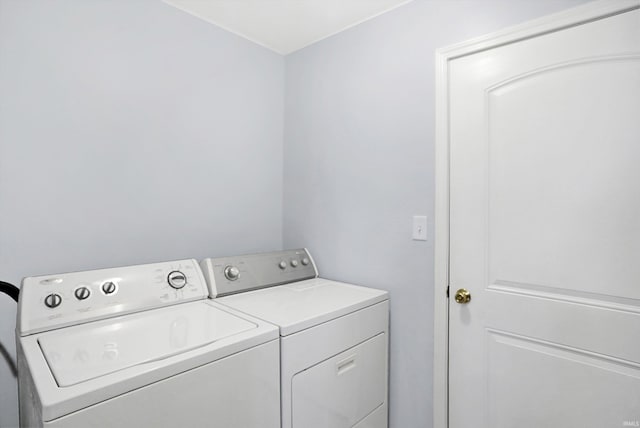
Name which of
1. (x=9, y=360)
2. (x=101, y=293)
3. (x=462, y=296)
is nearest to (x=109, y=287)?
(x=101, y=293)

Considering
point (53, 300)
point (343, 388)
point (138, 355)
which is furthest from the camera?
point (343, 388)

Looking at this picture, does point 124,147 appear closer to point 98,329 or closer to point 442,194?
point 98,329

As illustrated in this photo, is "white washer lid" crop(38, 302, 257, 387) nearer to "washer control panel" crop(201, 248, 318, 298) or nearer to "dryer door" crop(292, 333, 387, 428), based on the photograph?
"washer control panel" crop(201, 248, 318, 298)

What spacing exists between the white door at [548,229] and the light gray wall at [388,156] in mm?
139

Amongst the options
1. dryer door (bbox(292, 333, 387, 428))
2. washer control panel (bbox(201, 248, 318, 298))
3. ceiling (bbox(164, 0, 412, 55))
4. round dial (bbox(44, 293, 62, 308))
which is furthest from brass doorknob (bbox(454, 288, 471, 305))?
round dial (bbox(44, 293, 62, 308))

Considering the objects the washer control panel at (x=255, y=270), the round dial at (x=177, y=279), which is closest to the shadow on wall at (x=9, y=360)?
the round dial at (x=177, y=279)

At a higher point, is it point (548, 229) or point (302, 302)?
point (548, 229)

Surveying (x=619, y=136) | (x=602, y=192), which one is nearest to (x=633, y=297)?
(x=602, y=192)

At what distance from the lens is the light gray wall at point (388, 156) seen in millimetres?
1575

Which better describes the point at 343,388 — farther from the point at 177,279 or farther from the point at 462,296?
the point at 177,279

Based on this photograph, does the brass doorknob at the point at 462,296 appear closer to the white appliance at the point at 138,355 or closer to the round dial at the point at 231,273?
the white appliance at the point at 138,355

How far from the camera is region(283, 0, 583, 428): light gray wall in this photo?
158cm

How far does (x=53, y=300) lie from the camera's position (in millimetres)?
1202

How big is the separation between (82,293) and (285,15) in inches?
64.8
